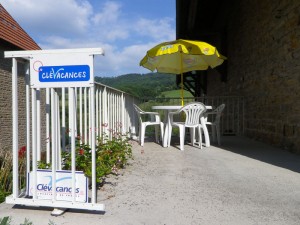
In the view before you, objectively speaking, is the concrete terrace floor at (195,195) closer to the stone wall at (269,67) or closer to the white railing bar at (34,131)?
the white railing bar at (34,131)

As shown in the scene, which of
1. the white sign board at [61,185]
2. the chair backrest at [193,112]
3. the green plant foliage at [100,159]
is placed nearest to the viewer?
the white sign board at [61,185]

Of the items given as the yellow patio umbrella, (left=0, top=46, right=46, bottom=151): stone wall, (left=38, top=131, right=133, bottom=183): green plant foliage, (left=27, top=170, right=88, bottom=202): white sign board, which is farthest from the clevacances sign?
(left=0, top=46, right=46, bottom=151): stone wall

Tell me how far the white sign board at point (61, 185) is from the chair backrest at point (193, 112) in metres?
2.85

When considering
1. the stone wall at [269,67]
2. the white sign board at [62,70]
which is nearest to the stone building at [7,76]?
the stone wall at [269,67]

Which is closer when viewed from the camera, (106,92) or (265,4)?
(106,92)

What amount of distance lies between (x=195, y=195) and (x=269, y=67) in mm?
3838

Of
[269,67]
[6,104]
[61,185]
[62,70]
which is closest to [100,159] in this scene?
[61,185]

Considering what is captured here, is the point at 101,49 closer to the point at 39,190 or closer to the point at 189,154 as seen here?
the point at 39,190

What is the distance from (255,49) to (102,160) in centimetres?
466

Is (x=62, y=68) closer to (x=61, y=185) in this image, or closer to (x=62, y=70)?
(x=62, y=70)

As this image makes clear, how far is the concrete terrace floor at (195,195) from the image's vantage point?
1.99 m

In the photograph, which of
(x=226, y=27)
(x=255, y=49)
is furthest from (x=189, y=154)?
(x=226, y=27)

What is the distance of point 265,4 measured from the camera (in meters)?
5.61

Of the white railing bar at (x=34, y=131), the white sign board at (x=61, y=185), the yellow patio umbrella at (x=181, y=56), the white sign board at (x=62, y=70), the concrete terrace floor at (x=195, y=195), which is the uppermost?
the yellow patio umbrella at (x=181, y=56)
